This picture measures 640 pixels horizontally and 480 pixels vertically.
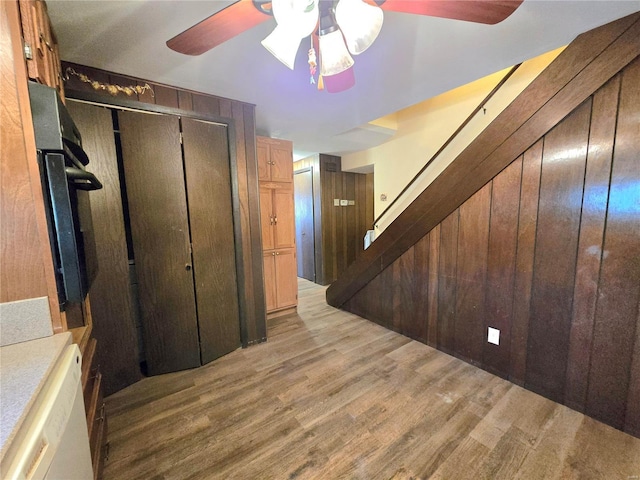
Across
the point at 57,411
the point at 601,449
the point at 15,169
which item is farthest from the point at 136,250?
the point at 601,449

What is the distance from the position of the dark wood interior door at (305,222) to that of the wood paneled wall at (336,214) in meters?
0.13

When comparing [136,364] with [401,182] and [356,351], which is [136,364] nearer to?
[356,351]

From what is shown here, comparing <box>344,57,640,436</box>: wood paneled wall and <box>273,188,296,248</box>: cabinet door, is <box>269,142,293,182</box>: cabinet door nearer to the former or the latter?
<box>273,188,296,248</box>: cabinet door

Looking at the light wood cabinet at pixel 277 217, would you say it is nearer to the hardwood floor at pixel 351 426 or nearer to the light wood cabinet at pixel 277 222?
the light wood cabinet at pixel 277 222

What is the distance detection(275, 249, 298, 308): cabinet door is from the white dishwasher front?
8.04 ft

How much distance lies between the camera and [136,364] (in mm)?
2055

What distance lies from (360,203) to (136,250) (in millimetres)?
3890

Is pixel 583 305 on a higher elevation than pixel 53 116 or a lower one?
lower

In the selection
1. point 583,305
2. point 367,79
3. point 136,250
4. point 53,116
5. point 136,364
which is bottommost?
point 136,364

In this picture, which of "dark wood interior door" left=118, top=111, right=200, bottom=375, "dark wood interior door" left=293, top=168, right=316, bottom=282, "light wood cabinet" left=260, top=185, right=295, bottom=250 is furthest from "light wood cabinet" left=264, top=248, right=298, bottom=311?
"dark wood interior door" left=293, top=168, right=316, bottom=282

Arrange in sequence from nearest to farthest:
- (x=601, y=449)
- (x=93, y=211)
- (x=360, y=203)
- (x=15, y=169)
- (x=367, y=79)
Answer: (x=15, y=169) < (x=601, y=449) < (x=93, y=211) < (x=367, y=79) < (x=360, y=203)

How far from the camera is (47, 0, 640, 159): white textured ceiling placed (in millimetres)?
1307

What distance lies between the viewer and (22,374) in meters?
0.76

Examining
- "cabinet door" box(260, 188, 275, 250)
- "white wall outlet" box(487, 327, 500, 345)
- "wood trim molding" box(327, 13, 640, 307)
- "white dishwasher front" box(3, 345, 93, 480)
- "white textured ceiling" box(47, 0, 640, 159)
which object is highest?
"white textured ceiling" box(47, 0, 640, 159)
